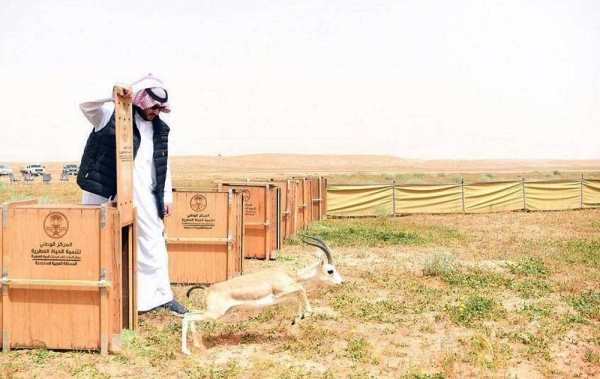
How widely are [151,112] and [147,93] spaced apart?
0.24 metres

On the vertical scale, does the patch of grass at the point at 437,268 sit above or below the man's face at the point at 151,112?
below

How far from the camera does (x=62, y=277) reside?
247 inches

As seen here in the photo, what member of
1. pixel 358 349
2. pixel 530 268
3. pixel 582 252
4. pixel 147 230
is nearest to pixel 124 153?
pixel 147 230

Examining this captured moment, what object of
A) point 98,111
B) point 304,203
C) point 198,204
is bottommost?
point 304,203

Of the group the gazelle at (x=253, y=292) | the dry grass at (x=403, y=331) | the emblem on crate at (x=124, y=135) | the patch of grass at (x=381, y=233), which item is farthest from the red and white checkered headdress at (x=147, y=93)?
the patch of grass at (x=381, y=233)

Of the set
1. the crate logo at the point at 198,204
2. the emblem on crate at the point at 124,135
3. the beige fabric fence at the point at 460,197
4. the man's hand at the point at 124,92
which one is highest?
the man's hand at the point at 124,92

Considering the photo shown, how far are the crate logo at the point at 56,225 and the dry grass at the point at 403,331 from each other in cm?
122

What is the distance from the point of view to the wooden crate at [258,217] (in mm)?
12672

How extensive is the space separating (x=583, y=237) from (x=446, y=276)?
7591mm

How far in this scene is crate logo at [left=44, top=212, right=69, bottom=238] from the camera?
244 inches

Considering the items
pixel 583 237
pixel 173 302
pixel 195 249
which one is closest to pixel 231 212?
pixel 195 249

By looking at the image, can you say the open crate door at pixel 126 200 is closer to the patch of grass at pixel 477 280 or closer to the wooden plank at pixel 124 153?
the wooden plank at pixel 124 153

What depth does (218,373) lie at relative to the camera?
593cm

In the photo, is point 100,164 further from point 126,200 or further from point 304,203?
point 304,203
